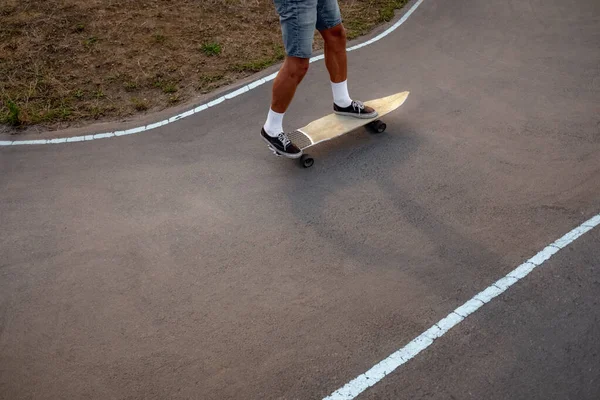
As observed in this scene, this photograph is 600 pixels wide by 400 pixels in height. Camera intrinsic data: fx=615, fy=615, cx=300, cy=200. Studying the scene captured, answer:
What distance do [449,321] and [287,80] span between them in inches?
99.4

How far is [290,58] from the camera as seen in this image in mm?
5262

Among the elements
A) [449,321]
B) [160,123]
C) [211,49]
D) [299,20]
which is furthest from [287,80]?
[211,49]

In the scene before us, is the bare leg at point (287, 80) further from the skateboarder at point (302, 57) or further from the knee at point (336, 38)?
the knee at point (336, 38)

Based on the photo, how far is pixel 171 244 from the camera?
15.8ft

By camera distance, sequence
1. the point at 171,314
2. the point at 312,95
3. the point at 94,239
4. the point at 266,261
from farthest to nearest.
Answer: the point at 312,95
the point at 94,239
the point at 266,261
the point at 171,314

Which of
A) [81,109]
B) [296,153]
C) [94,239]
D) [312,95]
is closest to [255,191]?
[296,153]

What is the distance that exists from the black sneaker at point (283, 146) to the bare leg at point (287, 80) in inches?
9.6

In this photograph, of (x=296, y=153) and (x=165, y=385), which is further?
(x=296, y=153)

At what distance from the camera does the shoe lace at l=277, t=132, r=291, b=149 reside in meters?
5.53

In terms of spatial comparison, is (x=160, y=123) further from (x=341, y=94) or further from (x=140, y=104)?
(x=341, y=94)

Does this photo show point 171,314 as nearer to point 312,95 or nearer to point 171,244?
point 171,244

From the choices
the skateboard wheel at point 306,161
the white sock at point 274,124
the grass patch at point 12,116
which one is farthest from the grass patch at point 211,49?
the skateboard wheel at point 306,161

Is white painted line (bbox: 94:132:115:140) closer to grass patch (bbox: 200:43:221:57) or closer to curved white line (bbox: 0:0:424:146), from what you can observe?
curved white line (bbox: 0:0:424:146)

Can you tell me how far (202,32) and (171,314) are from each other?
17.1ft
